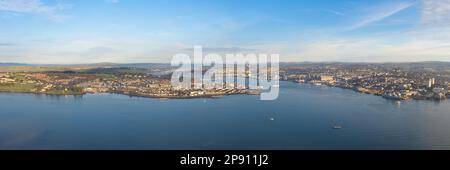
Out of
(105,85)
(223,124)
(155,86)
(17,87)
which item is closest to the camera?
(223,124)

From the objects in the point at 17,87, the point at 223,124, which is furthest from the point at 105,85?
the point at 223,124

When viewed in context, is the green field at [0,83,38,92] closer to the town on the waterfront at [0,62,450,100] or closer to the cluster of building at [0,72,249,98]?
the town on the waterfront at [0,62,450,100]

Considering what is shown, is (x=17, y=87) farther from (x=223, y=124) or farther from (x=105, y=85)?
(x=223, y=124)

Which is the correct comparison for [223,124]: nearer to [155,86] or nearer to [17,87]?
[155,86]

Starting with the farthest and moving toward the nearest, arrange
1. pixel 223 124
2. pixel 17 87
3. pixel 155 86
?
pixel 17 87 < pixel 155 86 < pixel 223 124

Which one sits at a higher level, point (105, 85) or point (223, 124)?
point (105, 85)

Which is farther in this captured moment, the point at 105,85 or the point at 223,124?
the point at 105,85

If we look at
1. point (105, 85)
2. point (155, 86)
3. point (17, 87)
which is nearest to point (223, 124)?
point (155, 86)

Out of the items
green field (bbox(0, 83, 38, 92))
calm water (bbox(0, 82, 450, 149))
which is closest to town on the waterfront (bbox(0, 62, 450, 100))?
green field (bbox(0, 83, 38, 92))
